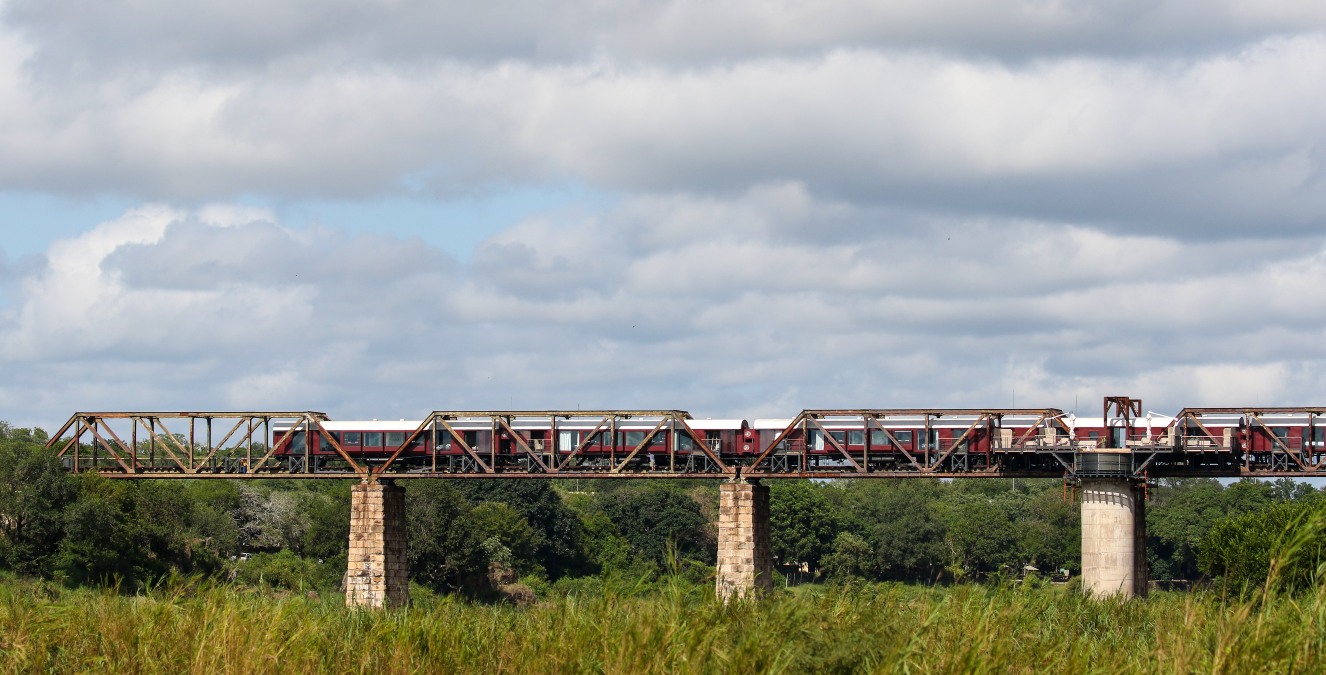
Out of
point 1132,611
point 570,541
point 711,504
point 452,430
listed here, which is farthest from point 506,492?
point 1132,611

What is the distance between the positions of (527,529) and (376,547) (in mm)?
45818

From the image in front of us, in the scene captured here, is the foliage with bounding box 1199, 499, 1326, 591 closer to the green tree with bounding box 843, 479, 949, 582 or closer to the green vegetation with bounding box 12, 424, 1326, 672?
the green vegetation with bounding box 12, 424, 1326, 672

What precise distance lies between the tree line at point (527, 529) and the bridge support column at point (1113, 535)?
1747cm

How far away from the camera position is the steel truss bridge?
58.9 meters

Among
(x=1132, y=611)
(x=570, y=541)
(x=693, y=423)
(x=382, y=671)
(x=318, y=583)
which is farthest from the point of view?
(x=570, y=541)

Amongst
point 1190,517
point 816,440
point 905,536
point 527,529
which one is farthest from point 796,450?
point 1190,517

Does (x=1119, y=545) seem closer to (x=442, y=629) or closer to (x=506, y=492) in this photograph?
(x=442, y=629)

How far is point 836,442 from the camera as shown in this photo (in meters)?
62.9

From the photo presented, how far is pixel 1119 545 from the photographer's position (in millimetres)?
57531

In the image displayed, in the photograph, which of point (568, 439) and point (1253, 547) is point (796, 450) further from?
point (1253, 547)

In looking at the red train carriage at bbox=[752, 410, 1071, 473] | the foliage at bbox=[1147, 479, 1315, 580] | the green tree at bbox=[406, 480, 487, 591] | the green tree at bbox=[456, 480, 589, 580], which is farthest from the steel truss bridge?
the foliage at bbox=[1147, 479, 1315, 580]

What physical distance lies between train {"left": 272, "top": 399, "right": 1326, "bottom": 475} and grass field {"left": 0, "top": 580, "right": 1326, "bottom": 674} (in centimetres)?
3590

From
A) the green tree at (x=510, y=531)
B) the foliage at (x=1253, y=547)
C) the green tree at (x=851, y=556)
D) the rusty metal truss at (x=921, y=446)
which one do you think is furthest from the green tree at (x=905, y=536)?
the rusty metal truss at (x=921, y=446)

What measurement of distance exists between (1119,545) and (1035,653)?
130ft
